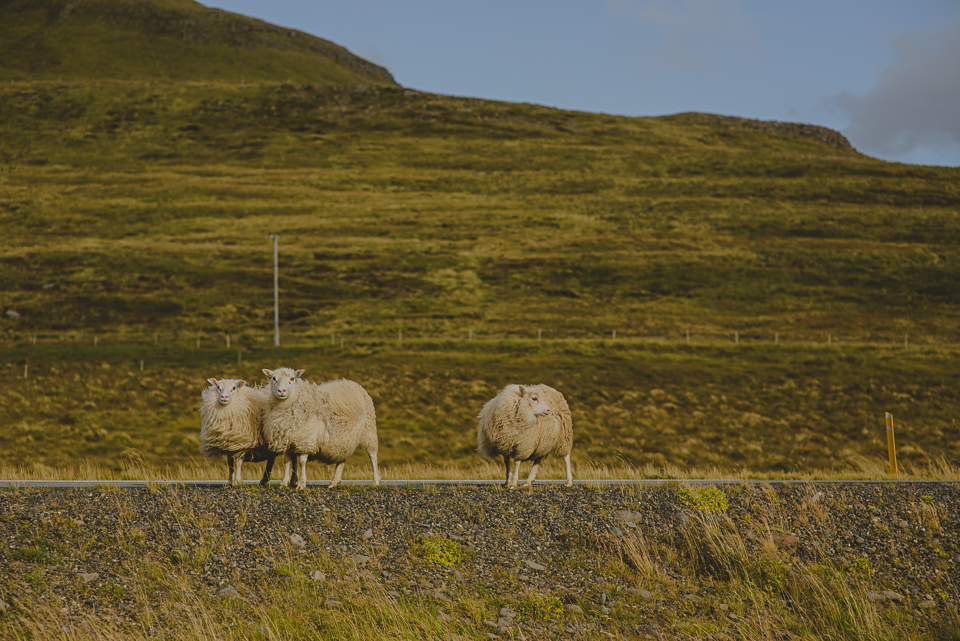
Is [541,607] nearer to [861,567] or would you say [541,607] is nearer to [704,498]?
[704,498]

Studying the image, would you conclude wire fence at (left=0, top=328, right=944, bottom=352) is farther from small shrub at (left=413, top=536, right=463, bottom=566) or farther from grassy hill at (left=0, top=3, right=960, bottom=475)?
small shrub at (left=413, top=536, right=463, bottom=566)

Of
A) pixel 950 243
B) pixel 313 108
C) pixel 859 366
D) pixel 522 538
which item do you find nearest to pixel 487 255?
pixel 859 366

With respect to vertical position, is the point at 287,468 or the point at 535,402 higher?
the point at 535,402

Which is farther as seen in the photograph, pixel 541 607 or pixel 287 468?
pixel 287 468

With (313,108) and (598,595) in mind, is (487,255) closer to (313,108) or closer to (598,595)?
(598,595)

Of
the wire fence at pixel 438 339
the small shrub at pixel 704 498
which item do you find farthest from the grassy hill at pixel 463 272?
the small shrub at pixel 704 498

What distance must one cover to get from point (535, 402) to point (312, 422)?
3779 millimetres

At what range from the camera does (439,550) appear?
9.43m

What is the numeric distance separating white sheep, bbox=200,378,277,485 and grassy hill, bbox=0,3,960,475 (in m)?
11.4

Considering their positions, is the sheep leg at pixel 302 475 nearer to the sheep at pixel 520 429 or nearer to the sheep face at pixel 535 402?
the sheep at pixel 520 429

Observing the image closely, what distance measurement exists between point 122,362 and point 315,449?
3411 centimetres

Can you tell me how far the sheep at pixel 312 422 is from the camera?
12.1 metres

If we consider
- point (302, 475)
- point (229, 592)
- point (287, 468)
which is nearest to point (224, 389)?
point (287, 468)

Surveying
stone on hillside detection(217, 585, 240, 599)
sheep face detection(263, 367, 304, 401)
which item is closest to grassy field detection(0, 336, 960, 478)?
sheep face detection(263, 367, 304, 401)
